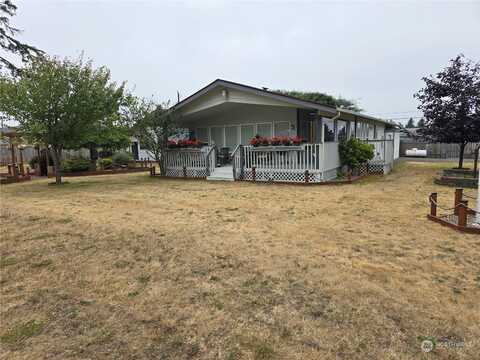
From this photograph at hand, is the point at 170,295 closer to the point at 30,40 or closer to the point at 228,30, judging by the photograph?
the point at 228,30

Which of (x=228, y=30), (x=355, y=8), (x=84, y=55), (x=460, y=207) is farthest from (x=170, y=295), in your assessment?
(x=228, y=30)

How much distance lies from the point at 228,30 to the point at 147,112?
754 centimetres

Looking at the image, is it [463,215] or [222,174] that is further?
[222,174]

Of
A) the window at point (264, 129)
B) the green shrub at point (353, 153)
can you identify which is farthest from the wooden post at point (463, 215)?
the window at point (264, 129)

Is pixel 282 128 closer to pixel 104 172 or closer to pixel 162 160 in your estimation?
pixel 162 160

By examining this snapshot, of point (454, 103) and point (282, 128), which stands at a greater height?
point (454, 103)

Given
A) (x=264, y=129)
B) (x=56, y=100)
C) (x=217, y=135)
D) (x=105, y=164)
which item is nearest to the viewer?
(x=56, y=100)

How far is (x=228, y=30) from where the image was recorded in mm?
15945

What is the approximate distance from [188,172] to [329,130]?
6412mm

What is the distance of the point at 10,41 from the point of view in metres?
A: 17.2

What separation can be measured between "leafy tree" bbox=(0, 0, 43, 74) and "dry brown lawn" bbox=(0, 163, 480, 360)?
1733cm

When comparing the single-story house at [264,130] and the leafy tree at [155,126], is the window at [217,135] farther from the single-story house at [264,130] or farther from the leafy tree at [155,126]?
the leafy tree at [155,126]

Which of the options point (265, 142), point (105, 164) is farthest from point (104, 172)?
point (265, 142)

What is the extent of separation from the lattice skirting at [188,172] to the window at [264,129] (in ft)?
10.3
